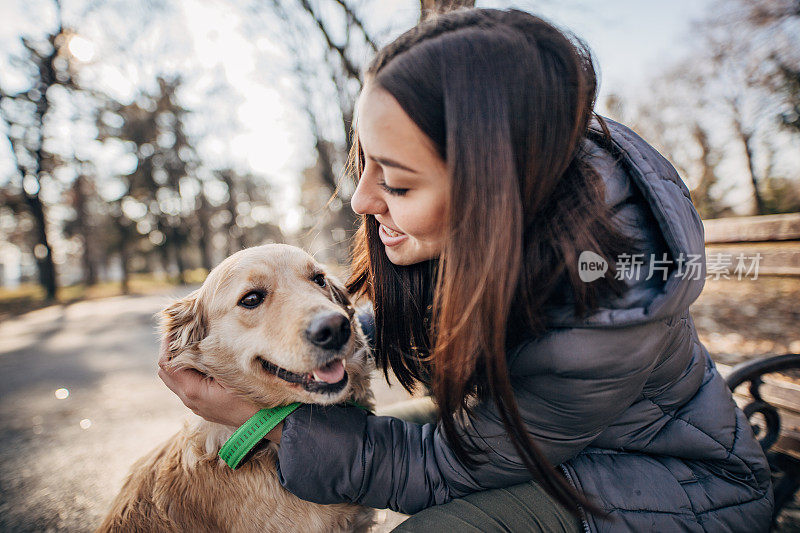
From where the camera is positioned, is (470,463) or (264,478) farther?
(264,478)

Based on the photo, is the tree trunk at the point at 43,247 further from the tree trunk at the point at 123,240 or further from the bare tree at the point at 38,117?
the tree trunk at the point at 123,240

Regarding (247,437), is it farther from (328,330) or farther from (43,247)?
(43,247)

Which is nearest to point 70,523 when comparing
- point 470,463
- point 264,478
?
point 264,478

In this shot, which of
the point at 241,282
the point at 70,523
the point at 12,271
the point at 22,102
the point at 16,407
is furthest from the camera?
the point at 12,271

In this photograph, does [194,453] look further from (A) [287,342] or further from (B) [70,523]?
(B) [70,523]

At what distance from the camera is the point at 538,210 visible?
50.6 inches

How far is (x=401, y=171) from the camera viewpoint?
1.36m

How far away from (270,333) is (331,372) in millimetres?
332

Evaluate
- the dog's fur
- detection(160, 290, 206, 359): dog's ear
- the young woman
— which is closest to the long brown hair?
the young woman

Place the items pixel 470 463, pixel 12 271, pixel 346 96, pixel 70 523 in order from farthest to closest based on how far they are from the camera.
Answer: pixel 12 271, pixel 346 96, pixel 70 523, pixel 470 463

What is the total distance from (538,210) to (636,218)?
0.34 meters

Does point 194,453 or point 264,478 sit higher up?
point 194,453

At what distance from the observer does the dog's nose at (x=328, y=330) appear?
1.60 meters

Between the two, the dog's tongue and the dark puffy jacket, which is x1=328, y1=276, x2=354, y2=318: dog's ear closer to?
the dog's tongue
